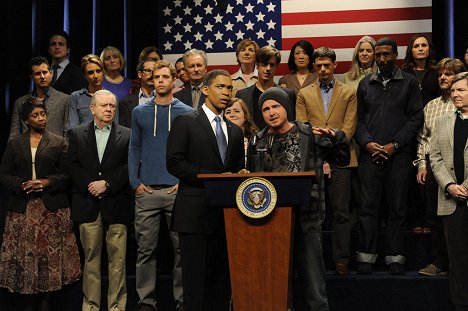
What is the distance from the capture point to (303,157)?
4.57m

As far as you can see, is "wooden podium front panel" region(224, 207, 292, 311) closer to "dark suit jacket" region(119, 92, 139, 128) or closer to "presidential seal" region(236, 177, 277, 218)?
"presidential seal" region(236, 177, 277, 218)

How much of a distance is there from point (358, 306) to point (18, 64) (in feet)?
12.3

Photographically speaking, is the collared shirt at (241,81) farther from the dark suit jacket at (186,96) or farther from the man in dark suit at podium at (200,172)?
the man in dark suit at podium at (200,172)

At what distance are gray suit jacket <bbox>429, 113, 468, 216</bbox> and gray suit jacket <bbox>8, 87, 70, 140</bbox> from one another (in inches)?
108

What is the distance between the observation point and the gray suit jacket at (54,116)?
6438 millimetres

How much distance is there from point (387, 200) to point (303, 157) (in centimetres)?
144

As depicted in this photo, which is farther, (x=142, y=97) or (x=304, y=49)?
(x=304, y=49)

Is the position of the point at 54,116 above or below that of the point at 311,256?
above

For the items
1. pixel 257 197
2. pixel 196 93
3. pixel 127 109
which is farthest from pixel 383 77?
pixel 257 197

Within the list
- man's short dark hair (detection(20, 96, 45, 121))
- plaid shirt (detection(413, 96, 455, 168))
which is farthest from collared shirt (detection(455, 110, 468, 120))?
man's short dark hair (detection(20, 96, 45, 121))

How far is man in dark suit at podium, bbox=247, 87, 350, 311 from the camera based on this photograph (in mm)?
4523

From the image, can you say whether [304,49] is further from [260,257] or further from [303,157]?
[260,257]

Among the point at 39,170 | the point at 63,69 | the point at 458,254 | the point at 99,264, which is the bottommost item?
the point at 99,264

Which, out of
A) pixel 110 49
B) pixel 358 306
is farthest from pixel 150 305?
pixel 110 49
